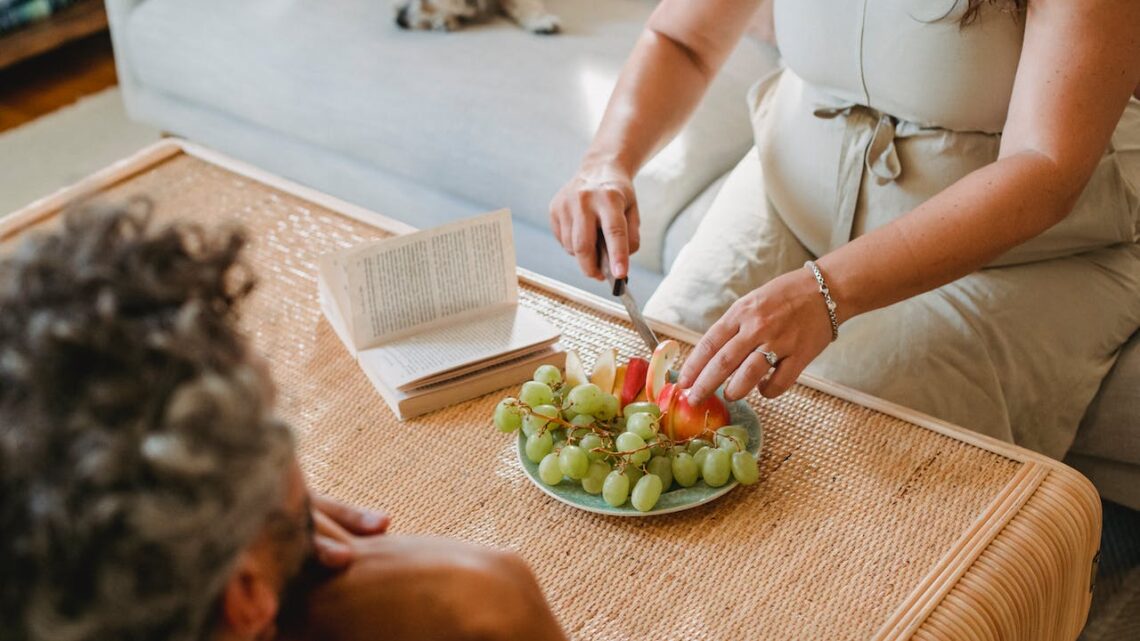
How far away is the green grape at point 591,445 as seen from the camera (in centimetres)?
98

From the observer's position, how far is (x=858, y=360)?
→ 3.93 ft

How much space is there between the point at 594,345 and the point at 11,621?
31.0 inches

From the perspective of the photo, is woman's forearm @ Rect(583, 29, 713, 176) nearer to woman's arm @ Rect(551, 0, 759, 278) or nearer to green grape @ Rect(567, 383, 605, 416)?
woman's arm @ Rect(551, 0, 759, 278)

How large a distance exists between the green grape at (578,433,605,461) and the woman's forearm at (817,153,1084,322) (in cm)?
26

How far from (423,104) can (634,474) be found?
3.70 feet

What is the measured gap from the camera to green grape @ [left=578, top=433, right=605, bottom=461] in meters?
0.98

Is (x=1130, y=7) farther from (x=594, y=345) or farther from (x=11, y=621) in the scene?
(x=11, y=621)

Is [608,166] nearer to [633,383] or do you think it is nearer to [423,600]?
[633,383]

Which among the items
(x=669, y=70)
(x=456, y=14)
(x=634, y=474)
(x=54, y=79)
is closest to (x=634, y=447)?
(x=634, y=474)

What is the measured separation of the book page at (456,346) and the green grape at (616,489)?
8.9 inches

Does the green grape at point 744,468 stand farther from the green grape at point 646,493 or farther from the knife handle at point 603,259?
the knife handle at point 603,259

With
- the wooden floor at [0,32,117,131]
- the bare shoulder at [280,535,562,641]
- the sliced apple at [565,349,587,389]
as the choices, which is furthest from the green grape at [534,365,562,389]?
the wooden floor at [0,32,117,131]

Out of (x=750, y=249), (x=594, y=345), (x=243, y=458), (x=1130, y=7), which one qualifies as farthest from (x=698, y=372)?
(x=243, y=458)

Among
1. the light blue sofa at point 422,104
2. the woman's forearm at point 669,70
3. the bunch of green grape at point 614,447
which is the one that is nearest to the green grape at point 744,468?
the bunch of green grape at point 614,447
